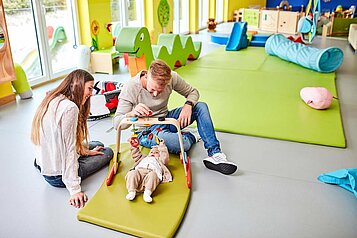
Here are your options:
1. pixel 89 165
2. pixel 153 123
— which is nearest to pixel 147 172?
pixel 153 123

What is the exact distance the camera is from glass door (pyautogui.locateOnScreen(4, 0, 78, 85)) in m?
4.41

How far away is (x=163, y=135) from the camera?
2.48 meters

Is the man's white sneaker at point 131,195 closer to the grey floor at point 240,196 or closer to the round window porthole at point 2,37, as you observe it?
the grey floor at point 240,196

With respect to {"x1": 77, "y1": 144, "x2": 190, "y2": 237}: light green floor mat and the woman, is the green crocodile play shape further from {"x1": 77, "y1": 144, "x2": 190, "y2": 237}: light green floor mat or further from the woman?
{"x1": 77, "y1": 144, "x2": 190, "y2": 237}: light green floor mat

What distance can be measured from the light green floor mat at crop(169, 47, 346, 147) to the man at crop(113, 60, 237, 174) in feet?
2.04

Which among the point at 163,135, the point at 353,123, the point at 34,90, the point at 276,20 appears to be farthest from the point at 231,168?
the point at 276,20

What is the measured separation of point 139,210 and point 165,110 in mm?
906

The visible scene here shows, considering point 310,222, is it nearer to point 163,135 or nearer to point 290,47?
point 163,135

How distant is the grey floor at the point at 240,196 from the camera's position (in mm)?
1790

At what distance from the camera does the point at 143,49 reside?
14.6 feet

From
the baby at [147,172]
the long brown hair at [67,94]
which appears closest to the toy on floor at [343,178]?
the baby at [147,172]

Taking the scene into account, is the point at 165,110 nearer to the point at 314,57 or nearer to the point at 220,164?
the point at 220,164

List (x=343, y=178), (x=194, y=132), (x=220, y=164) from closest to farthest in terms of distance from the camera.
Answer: (x=343, y=178)
(x=220, y=164)
(x=194, y=132)

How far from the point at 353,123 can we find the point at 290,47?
270cm
